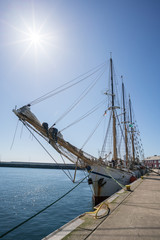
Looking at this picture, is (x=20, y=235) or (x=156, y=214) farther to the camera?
(x=20, y=235)

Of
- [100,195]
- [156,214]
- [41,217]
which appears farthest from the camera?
[100,195]

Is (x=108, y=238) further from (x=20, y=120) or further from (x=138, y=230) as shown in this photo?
(x=20, y=120)

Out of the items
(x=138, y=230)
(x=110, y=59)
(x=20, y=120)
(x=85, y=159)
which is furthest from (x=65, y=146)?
(x=110, y=59)

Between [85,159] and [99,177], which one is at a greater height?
[85,159]

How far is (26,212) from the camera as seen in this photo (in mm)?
13086

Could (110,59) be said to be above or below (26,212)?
above

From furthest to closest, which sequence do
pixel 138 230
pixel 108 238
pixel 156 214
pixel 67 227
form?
pixel 156 214 → pixel 67 227 → pixel 138 230 → pixel 108 238

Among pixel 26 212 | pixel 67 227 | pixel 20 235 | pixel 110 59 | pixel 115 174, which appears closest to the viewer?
pixel 67 227

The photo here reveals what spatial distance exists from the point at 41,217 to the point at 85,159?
5.85m

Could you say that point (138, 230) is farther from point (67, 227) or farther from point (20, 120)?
point (20, 120)

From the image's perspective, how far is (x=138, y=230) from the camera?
4.29 metres

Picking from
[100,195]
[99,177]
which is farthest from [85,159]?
[100,195]

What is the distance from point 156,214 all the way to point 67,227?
143 inches

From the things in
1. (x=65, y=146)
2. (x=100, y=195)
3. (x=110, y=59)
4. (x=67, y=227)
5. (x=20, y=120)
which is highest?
(x=110, y=59)
